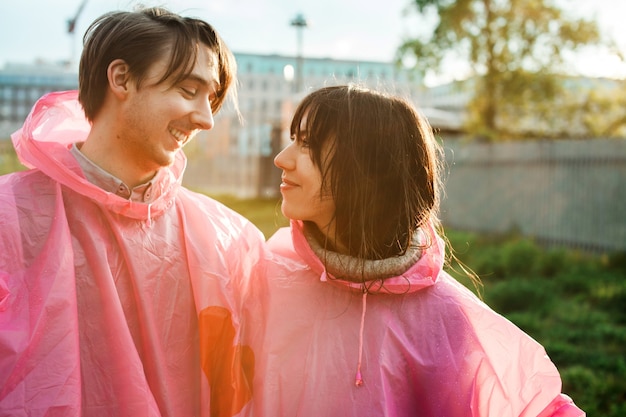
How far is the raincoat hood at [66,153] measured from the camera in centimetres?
194

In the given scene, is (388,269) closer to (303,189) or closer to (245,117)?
(303,189)

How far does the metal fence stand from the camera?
25.9 ft

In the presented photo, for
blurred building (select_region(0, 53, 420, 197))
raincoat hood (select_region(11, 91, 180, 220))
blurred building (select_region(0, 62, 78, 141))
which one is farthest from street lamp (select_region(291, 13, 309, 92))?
raincoat hood (select_region(11, 91, 180, 220))

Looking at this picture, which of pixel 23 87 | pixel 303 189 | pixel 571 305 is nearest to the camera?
pixel 303 189

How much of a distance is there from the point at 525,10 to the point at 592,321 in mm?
9701

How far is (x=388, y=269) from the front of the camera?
6.63 ft

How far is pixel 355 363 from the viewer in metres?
2.01

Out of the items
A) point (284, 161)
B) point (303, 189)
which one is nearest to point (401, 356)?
point (303, 189)

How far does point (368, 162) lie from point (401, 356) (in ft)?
2.07

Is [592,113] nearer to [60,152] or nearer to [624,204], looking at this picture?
[624,204]

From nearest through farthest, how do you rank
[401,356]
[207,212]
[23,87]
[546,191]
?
[401,356], [207,212], [546,191], [23,87]

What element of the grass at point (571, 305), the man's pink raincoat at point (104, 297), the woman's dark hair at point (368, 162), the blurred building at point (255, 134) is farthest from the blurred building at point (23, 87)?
the woman's dark hair at point (368, 162)

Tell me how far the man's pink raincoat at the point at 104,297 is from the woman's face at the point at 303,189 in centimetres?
30

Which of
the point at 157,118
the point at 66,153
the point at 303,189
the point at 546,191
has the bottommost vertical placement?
the point at 546,191
